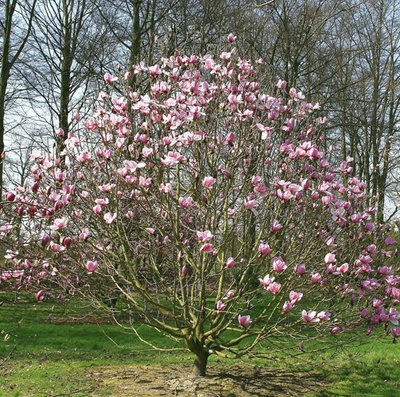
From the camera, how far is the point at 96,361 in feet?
28.9

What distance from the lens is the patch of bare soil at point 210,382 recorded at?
642 centimetres

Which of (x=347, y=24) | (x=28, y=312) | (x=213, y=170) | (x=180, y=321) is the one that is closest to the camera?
(x=213, y=170)

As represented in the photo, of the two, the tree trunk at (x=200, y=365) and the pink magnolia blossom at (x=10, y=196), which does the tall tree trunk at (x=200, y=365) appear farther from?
the pink magnolia blossom at (x=10, y=196)

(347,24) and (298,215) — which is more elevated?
(347,24)

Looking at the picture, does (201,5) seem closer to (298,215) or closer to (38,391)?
(298,215)

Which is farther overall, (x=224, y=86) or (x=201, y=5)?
(x=201, y=5)

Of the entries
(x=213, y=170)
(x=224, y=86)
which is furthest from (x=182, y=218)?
(x=224, y=86)

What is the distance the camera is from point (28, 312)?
1364 cm

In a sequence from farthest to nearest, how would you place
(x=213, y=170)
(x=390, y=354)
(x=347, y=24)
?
(x=347, y=24) < (x=390, y=354) < (x=213, y=170)

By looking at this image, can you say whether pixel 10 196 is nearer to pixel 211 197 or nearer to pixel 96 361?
pixel 211 197

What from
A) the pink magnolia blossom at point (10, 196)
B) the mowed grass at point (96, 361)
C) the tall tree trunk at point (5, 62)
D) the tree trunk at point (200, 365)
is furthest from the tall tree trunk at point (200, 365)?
the tall tree trunk at point (5, 62)

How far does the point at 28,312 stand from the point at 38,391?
7354 mm

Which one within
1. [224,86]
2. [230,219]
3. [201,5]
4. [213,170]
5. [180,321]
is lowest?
[180,321]

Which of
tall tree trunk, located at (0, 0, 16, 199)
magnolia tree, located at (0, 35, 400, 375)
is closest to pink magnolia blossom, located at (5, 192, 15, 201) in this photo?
magnolia tree, located at (0, 35, 400, 375)
